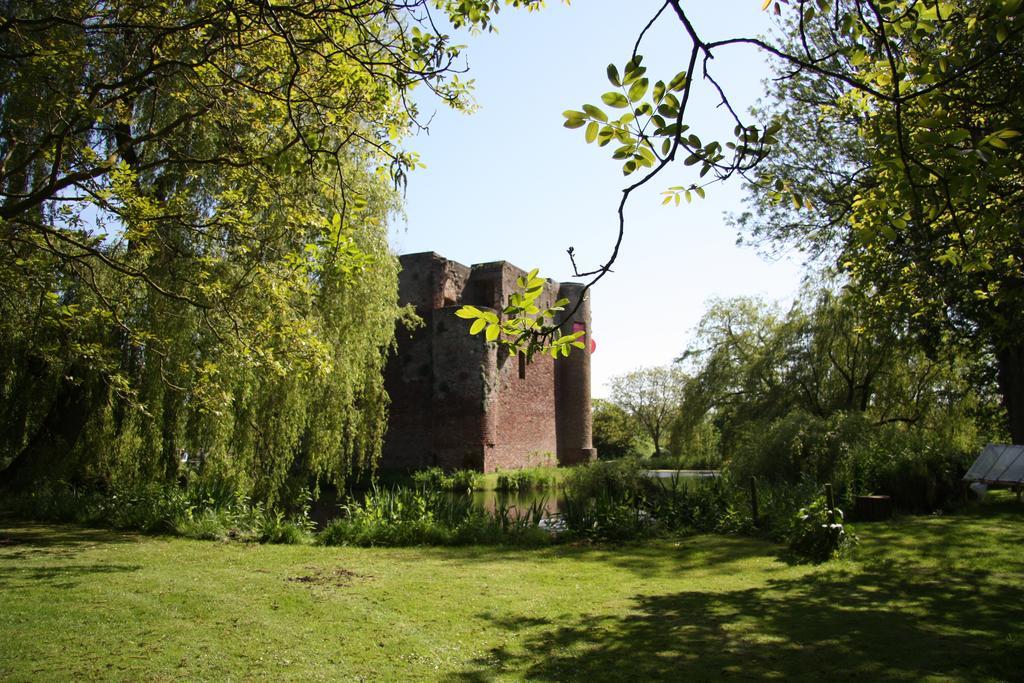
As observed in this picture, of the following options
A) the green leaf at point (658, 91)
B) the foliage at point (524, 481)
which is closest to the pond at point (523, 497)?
the foliage at point (524, 481)

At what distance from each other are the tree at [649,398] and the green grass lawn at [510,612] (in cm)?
3283

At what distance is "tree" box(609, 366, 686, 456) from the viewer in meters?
40.9

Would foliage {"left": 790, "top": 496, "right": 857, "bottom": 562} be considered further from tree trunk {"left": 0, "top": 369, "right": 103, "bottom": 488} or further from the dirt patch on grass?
tree trunk {"left": 0, "top": 369, "right": 103, "bottom": 488}

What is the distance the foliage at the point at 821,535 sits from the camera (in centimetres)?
720

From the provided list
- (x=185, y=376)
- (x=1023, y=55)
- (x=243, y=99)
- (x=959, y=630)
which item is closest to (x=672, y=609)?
(x=959, y=630)

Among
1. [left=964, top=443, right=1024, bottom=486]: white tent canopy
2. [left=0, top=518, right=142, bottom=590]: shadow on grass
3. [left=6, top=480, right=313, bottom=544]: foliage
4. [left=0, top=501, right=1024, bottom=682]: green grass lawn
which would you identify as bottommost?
[left=0, top=501, right=1024, bottom=682]: green grass lawn

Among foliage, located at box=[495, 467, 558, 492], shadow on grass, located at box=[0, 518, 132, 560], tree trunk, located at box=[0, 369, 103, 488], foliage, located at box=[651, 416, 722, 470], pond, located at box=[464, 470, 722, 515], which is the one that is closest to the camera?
shadow on grass, located at box=[0, 518, 132, 560]

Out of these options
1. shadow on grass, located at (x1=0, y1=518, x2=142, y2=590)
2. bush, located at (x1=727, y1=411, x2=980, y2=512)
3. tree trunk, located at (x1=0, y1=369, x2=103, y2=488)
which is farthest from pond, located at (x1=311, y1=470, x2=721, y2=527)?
tree trunk, located at (x1=0, y1=369, x2=103, y2=488)

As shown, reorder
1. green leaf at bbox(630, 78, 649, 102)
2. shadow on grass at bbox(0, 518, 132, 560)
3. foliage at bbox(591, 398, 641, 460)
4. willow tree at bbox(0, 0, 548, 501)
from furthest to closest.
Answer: foliage at bbox(591, 398, 641, 460) < shadow on grass at bbox(0, 518, 132, 560) < willow tree at bbox(0, 0, 548, 501) < green leaf at bbox(630, 78, 649, 102)

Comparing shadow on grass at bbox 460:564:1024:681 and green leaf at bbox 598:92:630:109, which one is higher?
green leaf at bbox 598:92:630:109

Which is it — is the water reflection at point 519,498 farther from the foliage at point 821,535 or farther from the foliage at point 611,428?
the foliage at point 611,428

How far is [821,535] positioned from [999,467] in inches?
169

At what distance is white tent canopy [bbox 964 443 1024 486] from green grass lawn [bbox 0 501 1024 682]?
5.54 ft

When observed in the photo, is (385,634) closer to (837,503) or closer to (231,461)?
(231,461)
